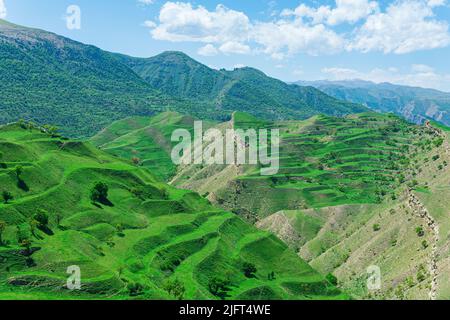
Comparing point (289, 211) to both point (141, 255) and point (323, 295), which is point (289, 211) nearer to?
point (323, 295)

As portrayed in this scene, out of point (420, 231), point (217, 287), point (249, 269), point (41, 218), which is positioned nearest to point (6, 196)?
point (41, 218)

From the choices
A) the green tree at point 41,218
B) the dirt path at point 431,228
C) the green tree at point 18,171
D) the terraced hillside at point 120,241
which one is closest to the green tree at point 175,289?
the terraced hillside at point 120,241

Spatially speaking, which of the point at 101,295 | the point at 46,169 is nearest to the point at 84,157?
the point at 46,169

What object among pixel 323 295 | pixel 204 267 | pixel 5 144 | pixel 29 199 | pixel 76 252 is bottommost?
pixel 323 295

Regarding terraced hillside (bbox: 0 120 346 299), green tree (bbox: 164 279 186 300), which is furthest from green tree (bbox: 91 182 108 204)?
green tree (bbox: 164 279 186 300)

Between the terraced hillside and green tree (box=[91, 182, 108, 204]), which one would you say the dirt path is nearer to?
the terraced hillside

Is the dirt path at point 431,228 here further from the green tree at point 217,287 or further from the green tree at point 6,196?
the green tree at point 6,196

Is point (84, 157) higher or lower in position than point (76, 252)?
higher

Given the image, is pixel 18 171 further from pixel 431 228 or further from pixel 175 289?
pixel 431 228
